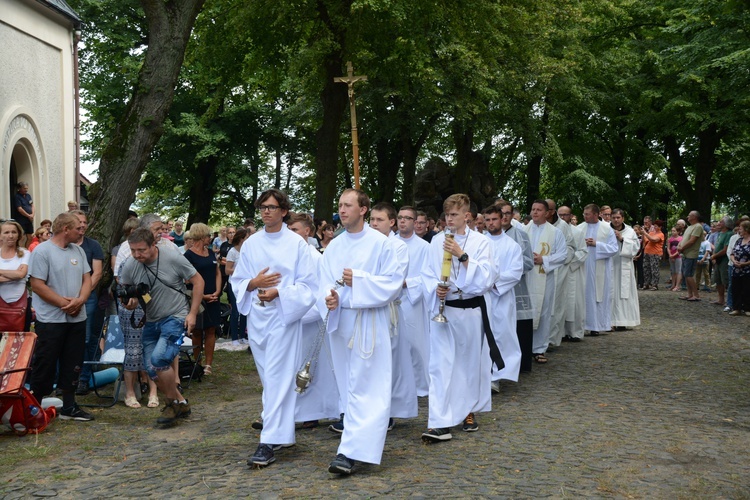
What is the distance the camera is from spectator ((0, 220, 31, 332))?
28.7ft

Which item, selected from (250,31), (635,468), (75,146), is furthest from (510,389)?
(75,146)

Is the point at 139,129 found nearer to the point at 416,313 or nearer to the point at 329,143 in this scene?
the point at 416,313

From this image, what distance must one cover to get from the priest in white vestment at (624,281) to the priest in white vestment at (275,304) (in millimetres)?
10141

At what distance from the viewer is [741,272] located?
57.6 ft

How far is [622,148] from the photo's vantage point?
38.7m

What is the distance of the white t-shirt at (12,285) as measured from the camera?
8.76 metres

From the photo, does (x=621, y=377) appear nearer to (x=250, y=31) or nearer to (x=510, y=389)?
(x=510, y=389)

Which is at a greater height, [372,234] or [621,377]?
[372,234]

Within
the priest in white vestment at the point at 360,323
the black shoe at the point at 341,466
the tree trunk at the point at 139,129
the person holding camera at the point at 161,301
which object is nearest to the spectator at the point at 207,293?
the tree trunk at the point at 139,129

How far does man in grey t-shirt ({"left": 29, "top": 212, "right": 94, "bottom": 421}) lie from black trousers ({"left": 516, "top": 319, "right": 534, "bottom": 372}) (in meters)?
5.29

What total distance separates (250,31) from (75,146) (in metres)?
5.82

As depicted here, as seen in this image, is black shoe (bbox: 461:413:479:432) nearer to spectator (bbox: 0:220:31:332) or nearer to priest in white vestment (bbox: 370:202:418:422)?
priest in white vestment (bbox: 370:202:418:422)

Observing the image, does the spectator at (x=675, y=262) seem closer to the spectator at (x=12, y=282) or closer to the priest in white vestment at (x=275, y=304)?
the priest in white vestment at (x=275, y=304)

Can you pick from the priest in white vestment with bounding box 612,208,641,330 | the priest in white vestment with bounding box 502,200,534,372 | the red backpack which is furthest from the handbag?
the priest in white vestment with bounding box 612,208,641,330
